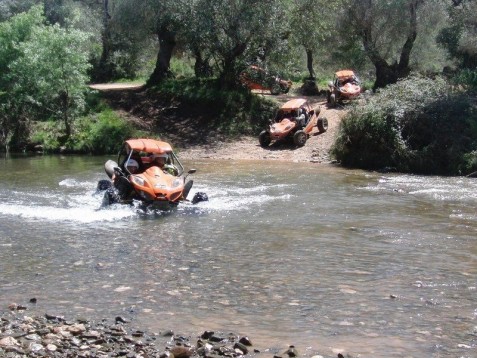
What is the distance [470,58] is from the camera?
30.1 meters

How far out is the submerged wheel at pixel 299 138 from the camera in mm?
27672

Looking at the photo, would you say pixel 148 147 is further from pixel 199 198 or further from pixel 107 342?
pixel 107 342

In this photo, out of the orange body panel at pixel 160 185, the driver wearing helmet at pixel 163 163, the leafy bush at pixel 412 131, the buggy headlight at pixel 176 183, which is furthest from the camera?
the leafy bush at pixel 412 131

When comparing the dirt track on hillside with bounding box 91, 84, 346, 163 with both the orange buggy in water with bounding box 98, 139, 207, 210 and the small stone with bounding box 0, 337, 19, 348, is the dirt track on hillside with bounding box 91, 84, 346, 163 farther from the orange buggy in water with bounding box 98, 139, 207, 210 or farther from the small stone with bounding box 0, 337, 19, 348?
the small stone with bounding box 0, 337, 19, 348

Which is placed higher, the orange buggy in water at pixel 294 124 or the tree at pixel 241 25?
the tree at pixel 241 25

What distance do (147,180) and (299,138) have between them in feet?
43.1

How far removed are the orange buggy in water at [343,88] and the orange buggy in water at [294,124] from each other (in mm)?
2987

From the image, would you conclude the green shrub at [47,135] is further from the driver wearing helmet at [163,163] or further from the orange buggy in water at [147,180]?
the driver wearing helmet at [163,163]

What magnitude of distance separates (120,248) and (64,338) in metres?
4.90

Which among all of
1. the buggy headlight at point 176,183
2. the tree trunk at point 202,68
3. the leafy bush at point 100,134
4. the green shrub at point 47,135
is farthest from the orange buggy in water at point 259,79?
the buggy headlight at point 176,183

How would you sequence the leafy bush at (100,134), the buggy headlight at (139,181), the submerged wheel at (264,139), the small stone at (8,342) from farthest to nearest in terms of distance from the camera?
the leafy bush at (100,134)
the submerged wheel at (264,139)
the buggy headlight at (139,181)
the small stone at (8,342)

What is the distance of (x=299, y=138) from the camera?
2772 cm

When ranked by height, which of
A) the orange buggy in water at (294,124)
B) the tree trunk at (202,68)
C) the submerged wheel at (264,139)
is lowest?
the submerged wheel at (264,139)

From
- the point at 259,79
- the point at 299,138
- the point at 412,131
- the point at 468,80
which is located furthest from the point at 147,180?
the point at 259,79
